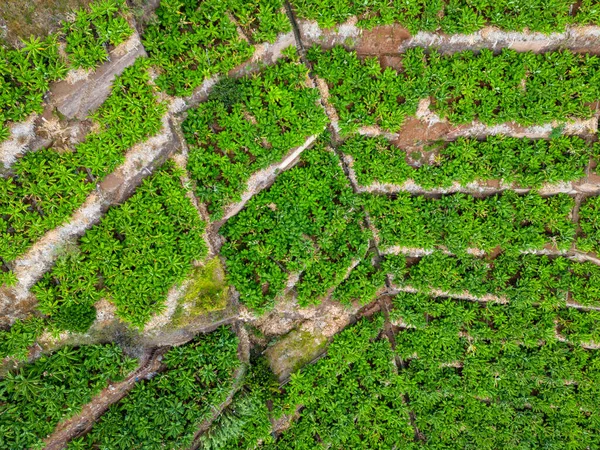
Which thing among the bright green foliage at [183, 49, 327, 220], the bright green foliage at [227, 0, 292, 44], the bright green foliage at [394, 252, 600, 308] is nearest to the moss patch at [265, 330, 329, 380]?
the bright green foliage at [394, 252, 600, 308]

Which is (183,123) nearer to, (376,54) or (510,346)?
(376,54)

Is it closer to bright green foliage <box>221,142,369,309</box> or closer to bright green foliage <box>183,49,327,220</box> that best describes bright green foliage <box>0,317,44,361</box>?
bright green foliage <box>221,142,369,309</box>

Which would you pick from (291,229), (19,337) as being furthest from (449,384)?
(19,337)

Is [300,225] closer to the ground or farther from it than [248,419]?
farther from it

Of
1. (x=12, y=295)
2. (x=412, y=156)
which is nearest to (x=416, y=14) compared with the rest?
(x=412, y=156)

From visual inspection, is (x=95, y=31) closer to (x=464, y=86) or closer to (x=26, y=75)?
(x=26, y=75)

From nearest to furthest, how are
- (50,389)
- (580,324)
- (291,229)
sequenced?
(50,389)
(291,229)
(580,324)
